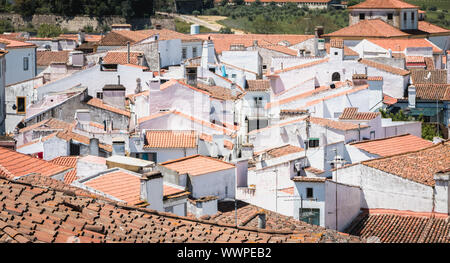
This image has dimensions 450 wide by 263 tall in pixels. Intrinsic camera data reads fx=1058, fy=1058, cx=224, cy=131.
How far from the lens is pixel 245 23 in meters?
88.0

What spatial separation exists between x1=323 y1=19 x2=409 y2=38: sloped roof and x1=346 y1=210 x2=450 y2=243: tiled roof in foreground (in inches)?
1587

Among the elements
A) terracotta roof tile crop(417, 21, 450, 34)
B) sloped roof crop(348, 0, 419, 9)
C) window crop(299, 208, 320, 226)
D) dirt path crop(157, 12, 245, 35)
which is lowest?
dirt path crop(157, 12, 245, 35)

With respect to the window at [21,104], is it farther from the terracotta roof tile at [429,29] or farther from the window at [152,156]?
the terracotta roof tile at [429,29]

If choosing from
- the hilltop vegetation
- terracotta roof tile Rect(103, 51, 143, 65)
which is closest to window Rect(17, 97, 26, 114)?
terracotta roof tile Rect(103, 51, 143, 65)

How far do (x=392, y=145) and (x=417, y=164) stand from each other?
11.8ft

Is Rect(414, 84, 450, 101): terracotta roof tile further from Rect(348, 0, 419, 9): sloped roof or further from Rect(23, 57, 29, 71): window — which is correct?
Rect(348, 0, 419, 9): sloped roof

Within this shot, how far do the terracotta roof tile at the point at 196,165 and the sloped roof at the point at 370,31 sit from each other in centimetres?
4007

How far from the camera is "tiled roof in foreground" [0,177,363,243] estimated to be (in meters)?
9.55

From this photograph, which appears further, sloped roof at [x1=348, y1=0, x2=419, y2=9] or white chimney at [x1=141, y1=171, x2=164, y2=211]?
sloped roof at [x1=348, y1=0, x2=419, y2=9]

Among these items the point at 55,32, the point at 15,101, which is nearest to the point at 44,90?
the point at 15,101

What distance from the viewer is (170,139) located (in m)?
25.7

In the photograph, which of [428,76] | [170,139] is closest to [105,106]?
[170,139]
